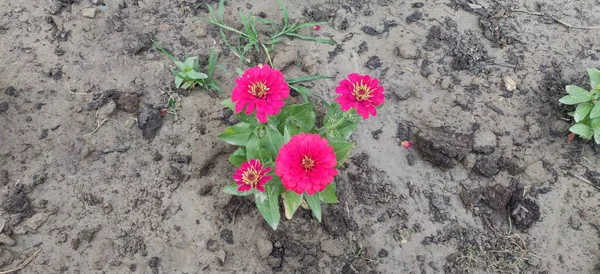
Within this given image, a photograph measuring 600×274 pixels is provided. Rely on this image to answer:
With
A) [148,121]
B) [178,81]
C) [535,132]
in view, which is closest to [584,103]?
[535,132]

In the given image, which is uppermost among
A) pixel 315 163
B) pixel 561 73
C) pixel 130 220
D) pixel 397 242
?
pixel 315 163

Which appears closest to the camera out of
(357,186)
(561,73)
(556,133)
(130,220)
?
(130,220)

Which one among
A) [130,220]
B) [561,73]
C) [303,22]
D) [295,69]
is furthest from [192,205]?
[561,73]

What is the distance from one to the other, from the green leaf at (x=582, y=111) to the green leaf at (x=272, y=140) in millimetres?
2070

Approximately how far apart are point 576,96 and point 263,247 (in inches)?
93.0

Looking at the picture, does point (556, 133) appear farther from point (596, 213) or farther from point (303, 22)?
point (303, 22)

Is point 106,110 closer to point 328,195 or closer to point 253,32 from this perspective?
point 253,32

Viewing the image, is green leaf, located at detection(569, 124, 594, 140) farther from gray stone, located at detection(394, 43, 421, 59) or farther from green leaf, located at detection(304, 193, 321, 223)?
green leaf, located at detection(304, 193, 321, 223)

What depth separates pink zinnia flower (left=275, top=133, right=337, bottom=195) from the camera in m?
1.97

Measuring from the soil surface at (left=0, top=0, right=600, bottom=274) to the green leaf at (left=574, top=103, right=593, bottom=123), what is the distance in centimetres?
18

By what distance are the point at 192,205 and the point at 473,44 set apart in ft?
8.40

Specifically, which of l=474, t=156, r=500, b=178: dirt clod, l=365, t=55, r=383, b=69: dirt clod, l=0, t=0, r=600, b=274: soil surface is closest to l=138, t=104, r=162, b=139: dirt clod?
l=0, t=0, r=600, b=274: soil surface

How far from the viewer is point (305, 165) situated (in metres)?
1.97

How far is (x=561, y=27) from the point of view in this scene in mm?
3602
